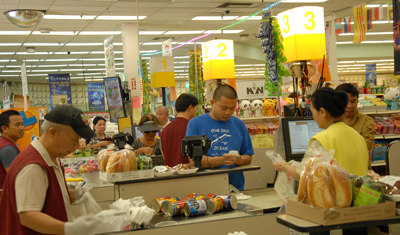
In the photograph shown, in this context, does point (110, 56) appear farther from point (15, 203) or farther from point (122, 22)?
point (15, 203)

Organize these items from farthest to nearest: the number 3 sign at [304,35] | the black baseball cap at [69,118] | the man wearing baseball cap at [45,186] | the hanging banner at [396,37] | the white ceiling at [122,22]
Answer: the white ceiling at [122,22]
the hanging banner at [396,37]
the number 3 sign at [304,35]
the black baseball cap at [69,118]
the man wearing baseball cap at [45,186]

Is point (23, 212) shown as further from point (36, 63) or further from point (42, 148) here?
point (36, 63)

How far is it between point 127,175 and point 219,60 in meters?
3.85

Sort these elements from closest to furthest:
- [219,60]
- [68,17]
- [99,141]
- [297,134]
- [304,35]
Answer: [297,134] → [304,35] → [219,60] → [99,141] → [68,17]

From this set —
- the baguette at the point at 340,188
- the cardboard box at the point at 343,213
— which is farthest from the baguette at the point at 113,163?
the baguette at the point at 340,188

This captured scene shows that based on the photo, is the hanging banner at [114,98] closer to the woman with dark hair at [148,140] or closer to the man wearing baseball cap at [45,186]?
the woman with dark hair at [148,140]

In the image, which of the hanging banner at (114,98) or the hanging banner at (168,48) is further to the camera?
the hanging banner at (168,48)

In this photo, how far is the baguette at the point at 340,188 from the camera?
1.73 meters

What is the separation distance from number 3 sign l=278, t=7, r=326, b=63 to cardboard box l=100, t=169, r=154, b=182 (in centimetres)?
222

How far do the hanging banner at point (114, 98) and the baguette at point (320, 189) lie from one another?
297 inches

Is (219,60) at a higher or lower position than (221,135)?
higher

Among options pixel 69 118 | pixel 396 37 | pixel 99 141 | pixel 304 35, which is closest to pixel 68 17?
pixel 99 141

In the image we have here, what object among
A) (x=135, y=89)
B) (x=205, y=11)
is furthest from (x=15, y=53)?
(x=205, y=11)

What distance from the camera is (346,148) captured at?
2.29m
